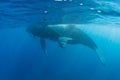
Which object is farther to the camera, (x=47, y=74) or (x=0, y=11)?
(x=47, y=74)

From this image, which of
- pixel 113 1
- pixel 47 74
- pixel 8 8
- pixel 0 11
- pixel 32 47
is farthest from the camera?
pixel 32 47

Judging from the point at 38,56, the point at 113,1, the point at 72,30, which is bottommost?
the point at 38,56

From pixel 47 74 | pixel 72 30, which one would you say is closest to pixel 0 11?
pixel 72 30

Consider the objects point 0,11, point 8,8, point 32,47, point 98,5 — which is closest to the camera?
point 98,5

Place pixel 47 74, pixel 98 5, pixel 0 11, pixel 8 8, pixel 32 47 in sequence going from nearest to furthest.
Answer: pixel 98 5 → pixel 8 8 → pixel 0 11 → pixel 47 74 → pixel 32 47

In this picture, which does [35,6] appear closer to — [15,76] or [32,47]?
[15,76]

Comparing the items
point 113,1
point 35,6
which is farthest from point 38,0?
point 113,1

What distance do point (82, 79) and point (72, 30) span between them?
2438 cm

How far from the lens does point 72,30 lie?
20531mm

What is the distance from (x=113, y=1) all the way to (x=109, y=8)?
2393mm

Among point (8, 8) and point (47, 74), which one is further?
point (47, 74)

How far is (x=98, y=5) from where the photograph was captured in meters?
19.4

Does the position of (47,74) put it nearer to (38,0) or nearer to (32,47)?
(38,0)

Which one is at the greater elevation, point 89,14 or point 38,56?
point 89,14
